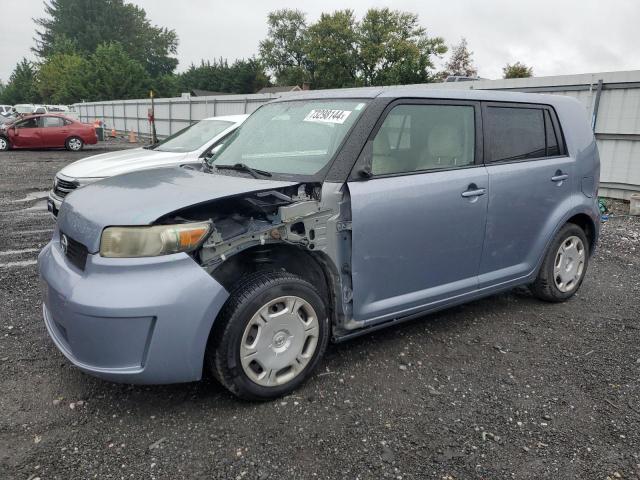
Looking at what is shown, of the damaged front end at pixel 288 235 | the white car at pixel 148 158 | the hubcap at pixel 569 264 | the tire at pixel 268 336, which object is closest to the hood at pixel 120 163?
the white car at pixel 148 158

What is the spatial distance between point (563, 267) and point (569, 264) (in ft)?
0.29

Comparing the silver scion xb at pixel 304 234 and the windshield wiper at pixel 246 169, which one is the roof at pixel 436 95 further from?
the windshield wiper at pixel 246 169

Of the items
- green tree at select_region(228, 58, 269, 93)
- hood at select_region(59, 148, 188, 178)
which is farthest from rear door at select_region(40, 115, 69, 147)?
green tree at select_region(228, 58, 269, 93)

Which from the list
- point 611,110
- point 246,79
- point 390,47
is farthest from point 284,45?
point 611,110

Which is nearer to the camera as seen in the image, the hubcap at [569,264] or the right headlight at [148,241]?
the right headlight at [148,241]

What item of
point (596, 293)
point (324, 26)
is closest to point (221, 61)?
point (324, 26)

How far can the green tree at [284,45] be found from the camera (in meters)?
76.2

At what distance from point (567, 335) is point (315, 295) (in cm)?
219

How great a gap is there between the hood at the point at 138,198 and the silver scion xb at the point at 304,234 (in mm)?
16

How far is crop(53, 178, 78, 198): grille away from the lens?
647cm

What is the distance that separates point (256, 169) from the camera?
3.29 metres

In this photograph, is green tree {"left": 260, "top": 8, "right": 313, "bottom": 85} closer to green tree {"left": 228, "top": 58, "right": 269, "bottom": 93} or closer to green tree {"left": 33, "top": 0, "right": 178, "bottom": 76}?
green tree {"left": 228, "top": 58, "right": 269, "bottom": 93}

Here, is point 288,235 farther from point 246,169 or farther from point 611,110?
point 611,110

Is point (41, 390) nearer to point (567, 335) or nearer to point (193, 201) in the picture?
point (193, 201)
